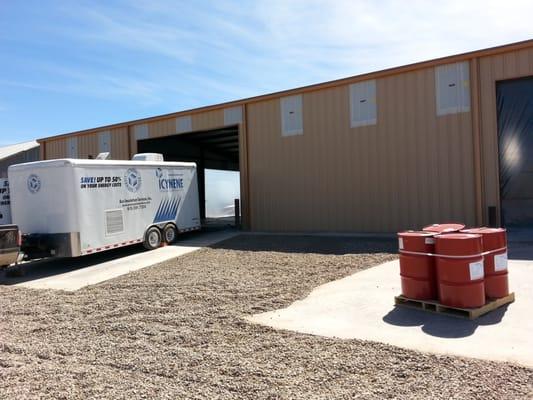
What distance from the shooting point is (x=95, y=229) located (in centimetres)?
1166

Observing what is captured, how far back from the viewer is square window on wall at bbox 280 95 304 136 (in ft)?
52.3

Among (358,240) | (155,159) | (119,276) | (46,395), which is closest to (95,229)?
(119,276)

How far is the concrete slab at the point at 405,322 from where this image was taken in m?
4.64

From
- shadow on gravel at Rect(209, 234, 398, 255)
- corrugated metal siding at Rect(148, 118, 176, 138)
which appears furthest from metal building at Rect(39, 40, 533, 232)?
shadow on gravel at Rect(209, 234, 398, 255)

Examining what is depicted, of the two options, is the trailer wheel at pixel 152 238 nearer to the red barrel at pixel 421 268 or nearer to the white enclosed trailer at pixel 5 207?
the white enclosed trailer at pixel 5 207

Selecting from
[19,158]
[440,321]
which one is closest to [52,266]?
[440,321]

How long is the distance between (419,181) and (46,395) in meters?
11.9

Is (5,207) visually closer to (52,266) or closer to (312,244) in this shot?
(52,266)

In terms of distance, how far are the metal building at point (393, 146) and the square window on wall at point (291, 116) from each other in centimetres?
4

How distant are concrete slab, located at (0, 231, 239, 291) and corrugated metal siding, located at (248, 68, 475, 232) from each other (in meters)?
3.31

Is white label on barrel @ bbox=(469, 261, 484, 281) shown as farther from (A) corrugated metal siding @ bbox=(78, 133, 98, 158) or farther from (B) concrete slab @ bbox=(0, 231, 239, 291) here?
(A) corrugated metal siding @ bbox=(78, 133, 98, 158)

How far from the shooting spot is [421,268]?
5996mm

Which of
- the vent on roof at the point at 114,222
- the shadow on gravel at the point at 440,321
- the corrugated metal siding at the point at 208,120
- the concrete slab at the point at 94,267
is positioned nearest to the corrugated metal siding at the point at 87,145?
the corrugated metal siding at the point at 208,120

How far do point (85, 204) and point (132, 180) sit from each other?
1.95 m
